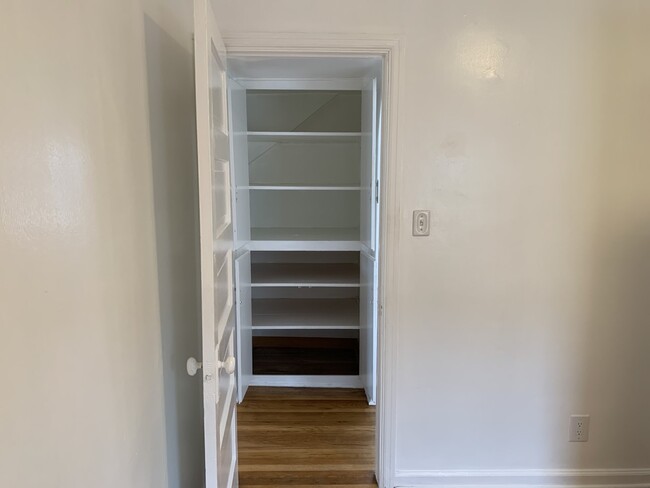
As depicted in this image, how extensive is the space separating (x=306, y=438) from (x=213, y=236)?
1756 millimetres

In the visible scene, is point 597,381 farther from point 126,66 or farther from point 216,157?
point 126,66

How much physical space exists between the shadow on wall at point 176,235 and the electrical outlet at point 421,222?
93cm

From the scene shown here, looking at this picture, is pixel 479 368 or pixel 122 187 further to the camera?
pixel 479 368

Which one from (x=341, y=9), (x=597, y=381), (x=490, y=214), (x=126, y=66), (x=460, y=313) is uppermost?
(x=341, y=9)

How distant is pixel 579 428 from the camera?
2061 millimetres

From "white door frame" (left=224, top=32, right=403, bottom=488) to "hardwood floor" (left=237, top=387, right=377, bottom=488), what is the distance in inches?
11.2

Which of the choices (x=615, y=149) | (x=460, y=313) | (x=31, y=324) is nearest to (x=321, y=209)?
(x=460, y=313)

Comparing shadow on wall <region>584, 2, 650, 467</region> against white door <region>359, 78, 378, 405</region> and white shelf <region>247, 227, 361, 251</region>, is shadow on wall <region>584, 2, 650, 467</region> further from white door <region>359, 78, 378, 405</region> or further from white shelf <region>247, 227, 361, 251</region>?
white shelf <region>247, 227, 361, 251</region>

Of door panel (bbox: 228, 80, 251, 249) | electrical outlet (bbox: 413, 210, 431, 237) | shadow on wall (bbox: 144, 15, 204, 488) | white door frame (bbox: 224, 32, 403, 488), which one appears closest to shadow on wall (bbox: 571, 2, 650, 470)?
electrical outlet (bbox: 413, 210, 431, 237)

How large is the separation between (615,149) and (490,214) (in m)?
0.58

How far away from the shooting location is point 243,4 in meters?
1.78

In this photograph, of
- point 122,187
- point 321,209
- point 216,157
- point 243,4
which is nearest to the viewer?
point 122,187

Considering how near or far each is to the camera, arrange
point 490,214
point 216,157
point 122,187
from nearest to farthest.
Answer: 1. point 122,187
2. point 216,157
3. point 490,214

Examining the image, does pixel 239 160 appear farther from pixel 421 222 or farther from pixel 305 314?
pixel 421 222
